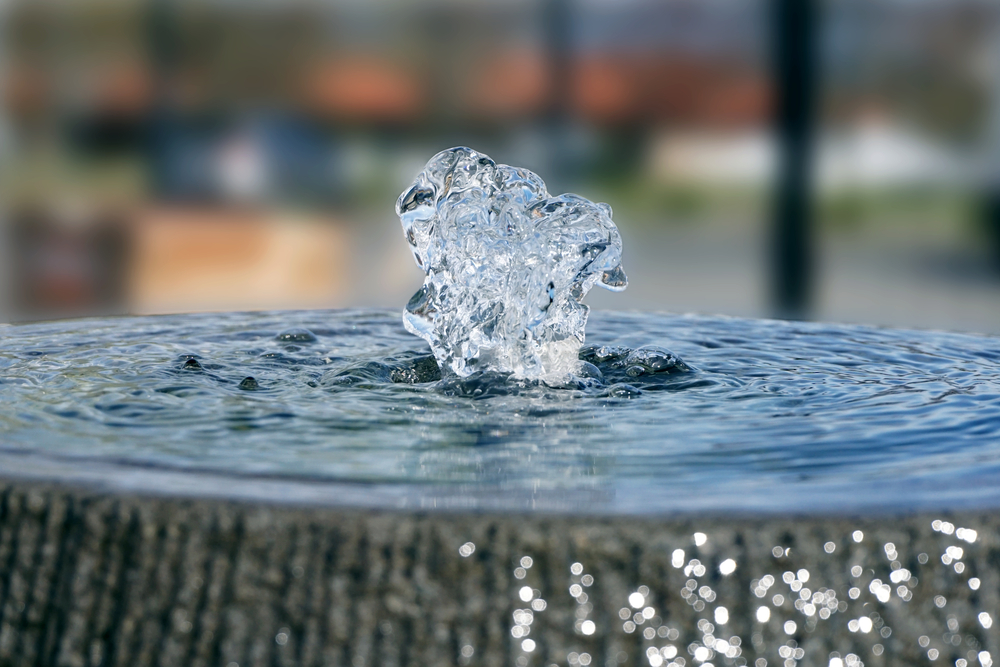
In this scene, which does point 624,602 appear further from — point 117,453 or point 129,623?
point 117,453

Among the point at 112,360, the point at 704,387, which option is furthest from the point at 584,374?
the point at 112,360

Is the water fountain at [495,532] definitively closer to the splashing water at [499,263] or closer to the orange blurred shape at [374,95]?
the splashing water at [499,263]

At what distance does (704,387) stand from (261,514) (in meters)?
1.22

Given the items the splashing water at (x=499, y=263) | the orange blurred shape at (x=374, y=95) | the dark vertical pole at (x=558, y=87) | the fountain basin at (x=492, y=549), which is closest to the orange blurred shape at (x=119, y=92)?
the orange blurred shape at (x=374, y=95)

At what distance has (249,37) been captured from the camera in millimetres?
17250

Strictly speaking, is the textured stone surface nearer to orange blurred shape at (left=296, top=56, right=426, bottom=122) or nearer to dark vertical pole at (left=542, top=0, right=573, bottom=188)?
dark vertical pole at (left=542, top=0, right=573, bottom=188)

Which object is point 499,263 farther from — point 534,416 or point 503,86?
point 503,86

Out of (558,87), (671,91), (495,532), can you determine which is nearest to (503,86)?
(671,91)

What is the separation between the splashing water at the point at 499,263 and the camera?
2785 mm

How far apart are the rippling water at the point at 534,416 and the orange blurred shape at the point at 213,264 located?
22.0 ft

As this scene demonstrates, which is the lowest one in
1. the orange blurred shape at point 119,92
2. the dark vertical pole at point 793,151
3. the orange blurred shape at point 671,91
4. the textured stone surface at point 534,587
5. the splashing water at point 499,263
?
the textured stone surface at point 534,587

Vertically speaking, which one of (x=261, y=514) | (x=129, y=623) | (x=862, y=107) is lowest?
(x=129, y=623)

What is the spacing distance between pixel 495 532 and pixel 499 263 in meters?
1.39

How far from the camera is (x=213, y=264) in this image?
33.1 ft
